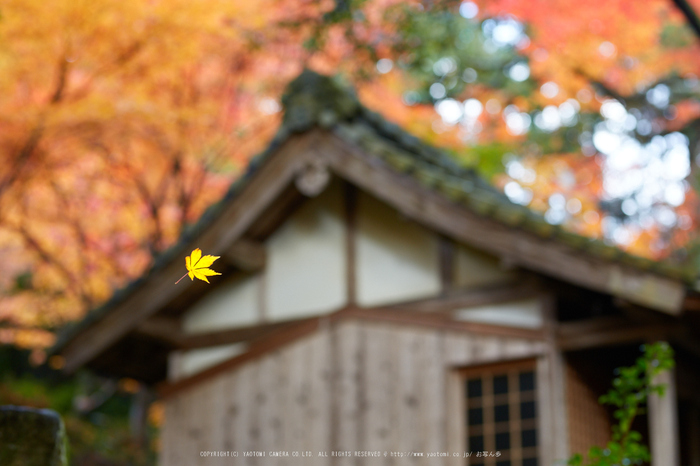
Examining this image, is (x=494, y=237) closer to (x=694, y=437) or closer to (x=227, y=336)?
(x=227, y=336)

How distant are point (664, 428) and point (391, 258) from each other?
2.94 metres

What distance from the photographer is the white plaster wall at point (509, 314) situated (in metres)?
6.54

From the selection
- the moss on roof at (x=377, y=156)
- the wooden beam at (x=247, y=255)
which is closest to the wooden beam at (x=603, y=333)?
the moss on roof at (x=377, y=156)

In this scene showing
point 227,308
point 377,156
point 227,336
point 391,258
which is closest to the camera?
point 377,156

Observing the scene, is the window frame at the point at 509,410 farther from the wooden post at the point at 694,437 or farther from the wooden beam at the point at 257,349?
the wooden post at the point at 694,437

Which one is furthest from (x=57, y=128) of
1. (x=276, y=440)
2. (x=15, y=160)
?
(x=276, y=440)

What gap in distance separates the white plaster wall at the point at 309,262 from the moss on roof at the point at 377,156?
78cm

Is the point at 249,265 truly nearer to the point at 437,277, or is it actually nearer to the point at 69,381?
the point at 437,277

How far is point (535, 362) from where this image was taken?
6.46 meters

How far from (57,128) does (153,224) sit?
3.90 metres

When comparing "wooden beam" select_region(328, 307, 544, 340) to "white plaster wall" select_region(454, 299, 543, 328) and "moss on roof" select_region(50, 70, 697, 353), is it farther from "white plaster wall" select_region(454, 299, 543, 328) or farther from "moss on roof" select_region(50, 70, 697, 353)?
"moss on roof" select_region(50, 70, 697, 353)

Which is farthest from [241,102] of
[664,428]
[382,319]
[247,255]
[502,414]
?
[664,428]

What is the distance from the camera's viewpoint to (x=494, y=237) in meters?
6.47

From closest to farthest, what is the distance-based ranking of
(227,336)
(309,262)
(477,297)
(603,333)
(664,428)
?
(664,428) < (603,333) < (477,297) < (309,262) < (227,336)
